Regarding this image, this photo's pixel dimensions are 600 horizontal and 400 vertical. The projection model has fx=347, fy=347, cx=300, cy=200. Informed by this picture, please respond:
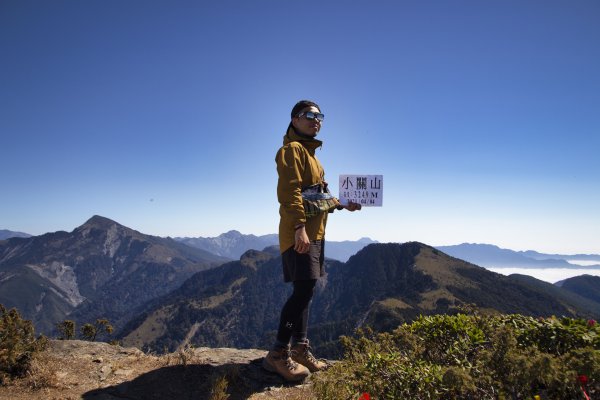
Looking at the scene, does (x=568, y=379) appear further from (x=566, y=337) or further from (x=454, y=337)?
(x=454, y=337)

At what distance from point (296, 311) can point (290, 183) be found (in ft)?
7.23

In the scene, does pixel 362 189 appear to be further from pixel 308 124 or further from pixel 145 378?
pixel 145 378

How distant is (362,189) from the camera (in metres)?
6.77

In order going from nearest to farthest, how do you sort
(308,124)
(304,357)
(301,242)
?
(301,242) → (308,124) → (304,357)

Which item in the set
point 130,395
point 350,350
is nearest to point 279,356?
point 350,350

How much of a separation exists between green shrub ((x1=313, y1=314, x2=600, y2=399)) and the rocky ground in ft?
5.10

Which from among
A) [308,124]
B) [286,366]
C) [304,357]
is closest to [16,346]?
[286,366]

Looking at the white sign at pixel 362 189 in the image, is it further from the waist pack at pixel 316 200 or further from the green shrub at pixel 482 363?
the green shrub at pixel 482 363

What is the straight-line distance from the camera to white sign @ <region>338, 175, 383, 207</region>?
265 inches

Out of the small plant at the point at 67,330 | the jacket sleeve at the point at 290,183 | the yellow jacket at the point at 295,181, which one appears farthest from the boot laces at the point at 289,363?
the small plant at the point at 67,330

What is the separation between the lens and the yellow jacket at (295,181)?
532 cm

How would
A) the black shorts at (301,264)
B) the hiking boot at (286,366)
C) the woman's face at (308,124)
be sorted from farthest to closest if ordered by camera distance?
the woman's face at (308,124), the hiking boot at (286,366), the black shorts at (301,264)

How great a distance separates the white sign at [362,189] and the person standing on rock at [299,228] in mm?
211

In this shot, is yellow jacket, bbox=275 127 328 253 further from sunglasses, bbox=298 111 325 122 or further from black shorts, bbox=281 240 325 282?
sunglasses, bbox=298 111 325 122
